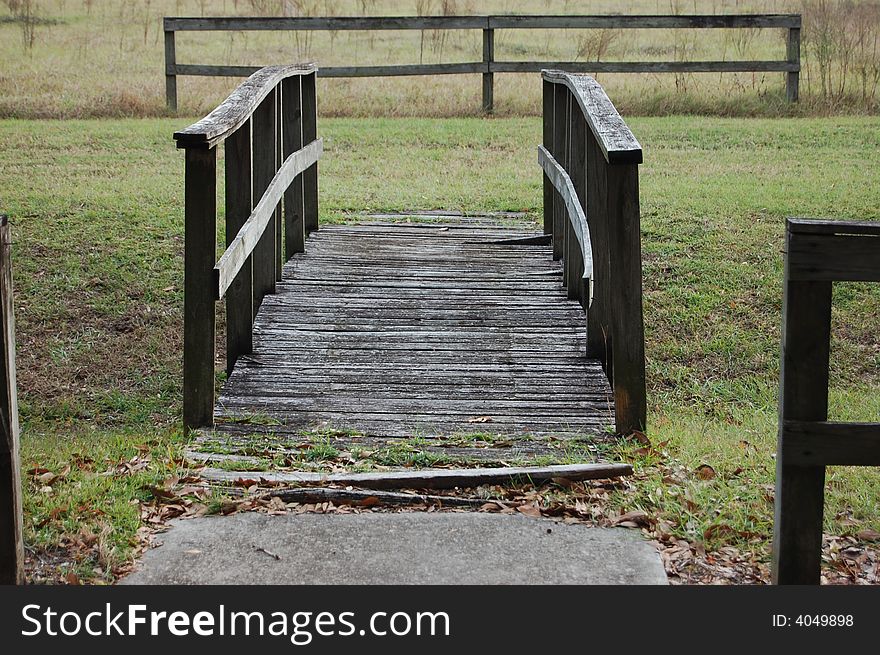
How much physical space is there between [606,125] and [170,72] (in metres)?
12.1

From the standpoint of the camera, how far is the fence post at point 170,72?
16.7m

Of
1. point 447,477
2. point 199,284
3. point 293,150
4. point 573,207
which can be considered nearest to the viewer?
point 447,477

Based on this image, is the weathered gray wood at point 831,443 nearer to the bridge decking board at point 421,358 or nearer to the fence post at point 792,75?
the bridge decking board at point 421,358

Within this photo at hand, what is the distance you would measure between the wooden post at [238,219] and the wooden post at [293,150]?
1762mm

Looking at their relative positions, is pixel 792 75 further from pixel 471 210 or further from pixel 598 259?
pixel 598 259

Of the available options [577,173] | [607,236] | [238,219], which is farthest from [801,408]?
[577,173]

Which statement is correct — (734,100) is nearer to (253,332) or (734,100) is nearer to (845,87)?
(845,87)

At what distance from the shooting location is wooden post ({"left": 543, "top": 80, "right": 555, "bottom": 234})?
9095 mm

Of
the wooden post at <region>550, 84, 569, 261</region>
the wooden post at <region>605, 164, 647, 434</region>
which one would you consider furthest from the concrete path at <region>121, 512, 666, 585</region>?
the wooden post at <region>550, 84, 569, 261</region>

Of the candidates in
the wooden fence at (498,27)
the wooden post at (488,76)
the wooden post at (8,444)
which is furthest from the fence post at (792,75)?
the wooden post at (8,444)

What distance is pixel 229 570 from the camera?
391 cm

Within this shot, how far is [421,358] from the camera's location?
6789mm

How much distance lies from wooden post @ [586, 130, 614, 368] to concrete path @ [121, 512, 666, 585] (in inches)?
77.7

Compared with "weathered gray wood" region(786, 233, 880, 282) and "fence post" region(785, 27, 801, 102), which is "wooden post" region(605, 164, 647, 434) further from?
"fence post" region(785, 27, 801, 102)
